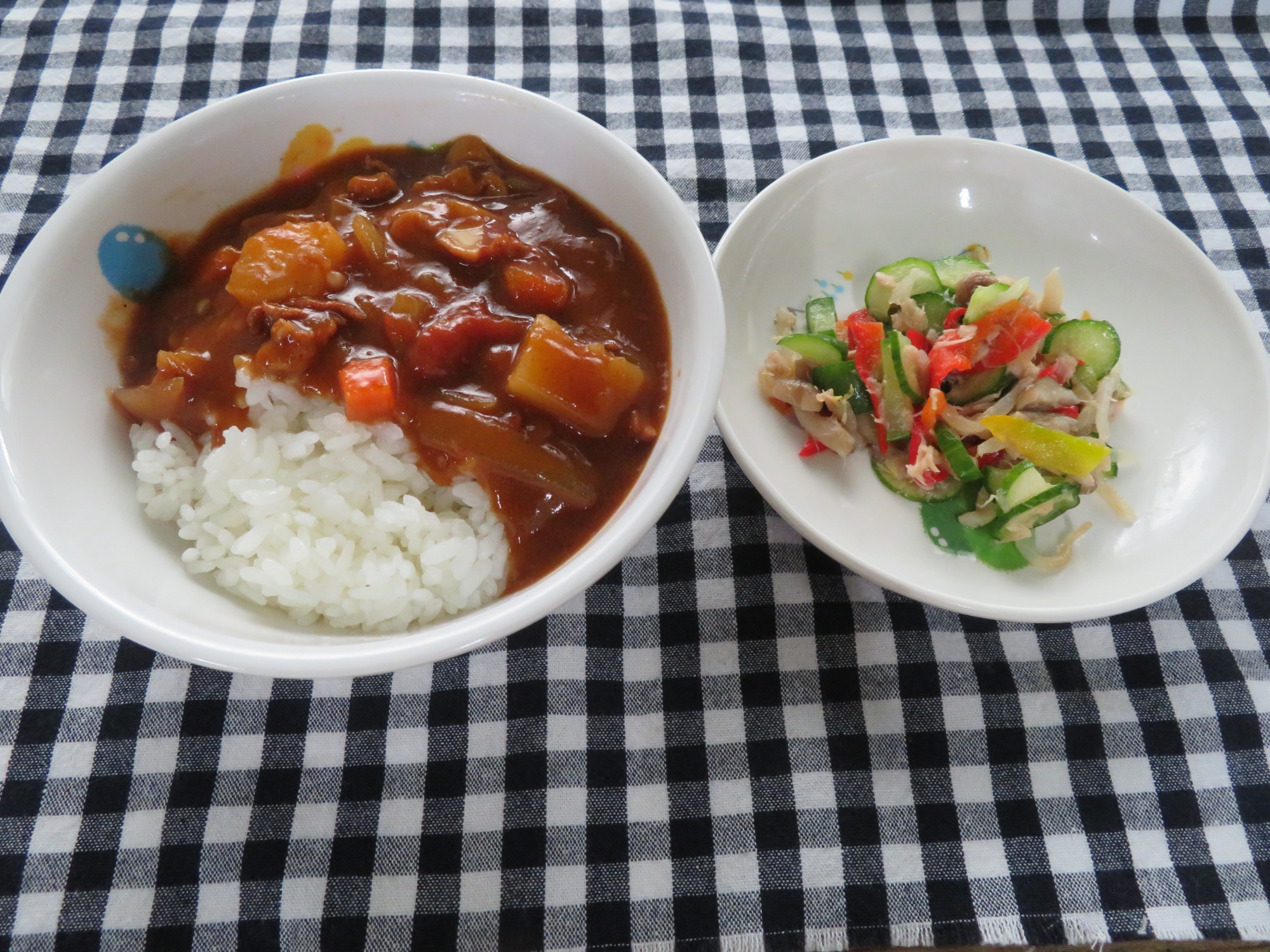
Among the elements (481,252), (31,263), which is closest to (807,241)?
(481,252)

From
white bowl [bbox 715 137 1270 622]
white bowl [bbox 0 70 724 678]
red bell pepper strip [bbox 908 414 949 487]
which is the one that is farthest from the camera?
red bell pepper strip [bbox 908 414 949 487]

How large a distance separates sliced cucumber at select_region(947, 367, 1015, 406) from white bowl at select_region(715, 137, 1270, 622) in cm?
36

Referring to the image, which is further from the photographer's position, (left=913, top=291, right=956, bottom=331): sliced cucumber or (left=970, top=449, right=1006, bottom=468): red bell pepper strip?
(left=913, top=291, right=956, bottom=331): sliced cucumber

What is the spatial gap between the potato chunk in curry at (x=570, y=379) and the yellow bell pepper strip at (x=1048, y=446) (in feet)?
3.72

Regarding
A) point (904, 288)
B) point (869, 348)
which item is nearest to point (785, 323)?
point (869, 348)

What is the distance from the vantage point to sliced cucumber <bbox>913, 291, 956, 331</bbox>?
2.49 m

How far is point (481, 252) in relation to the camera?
192 centimetres

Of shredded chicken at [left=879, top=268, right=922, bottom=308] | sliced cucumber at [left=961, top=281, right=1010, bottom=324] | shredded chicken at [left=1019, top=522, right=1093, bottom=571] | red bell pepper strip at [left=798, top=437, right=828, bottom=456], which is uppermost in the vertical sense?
sliced cucumber at [left=961, top=281, right=1010, bottom=324]

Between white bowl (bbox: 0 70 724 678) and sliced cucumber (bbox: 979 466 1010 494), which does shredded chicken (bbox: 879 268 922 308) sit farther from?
white bowl (bbox: 0 70 724 678)

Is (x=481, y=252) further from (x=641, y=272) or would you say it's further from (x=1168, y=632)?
(x=1168, y=632)

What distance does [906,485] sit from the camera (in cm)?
230

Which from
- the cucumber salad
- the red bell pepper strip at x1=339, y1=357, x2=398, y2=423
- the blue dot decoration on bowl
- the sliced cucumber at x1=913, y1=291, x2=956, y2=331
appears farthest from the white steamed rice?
the sliced cucumber at x1=913, y1=291, x2=956, y2=331

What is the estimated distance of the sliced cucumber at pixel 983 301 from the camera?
2346 mm

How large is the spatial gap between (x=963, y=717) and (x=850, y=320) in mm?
1196
